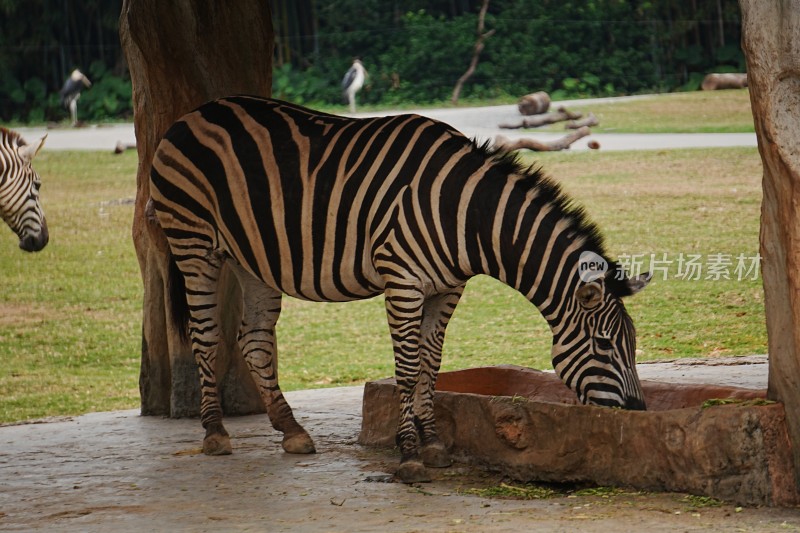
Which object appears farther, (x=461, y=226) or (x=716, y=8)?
(x=716, y=8)

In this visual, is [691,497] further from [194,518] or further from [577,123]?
[577,123]

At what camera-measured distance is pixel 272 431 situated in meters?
7.28

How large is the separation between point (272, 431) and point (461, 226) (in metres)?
2.06

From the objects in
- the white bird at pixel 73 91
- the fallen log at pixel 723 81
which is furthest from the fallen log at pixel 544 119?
the white bird at pixel 73 91

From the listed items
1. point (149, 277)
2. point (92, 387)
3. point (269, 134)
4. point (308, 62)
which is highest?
point (308, 62)

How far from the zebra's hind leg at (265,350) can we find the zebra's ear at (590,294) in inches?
70.2

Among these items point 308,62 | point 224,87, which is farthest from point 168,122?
point 308,62

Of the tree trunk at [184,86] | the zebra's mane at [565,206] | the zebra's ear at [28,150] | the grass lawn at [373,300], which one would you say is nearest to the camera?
the zebra's mane at [565,206]

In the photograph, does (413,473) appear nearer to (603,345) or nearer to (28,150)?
(603,345)

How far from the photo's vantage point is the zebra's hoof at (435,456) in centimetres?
610

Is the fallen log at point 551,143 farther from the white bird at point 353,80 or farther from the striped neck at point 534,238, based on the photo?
the striped neck at point 534,238

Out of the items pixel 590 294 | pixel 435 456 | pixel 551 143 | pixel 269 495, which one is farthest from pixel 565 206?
pixel 551 143

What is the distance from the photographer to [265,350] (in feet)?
22.4

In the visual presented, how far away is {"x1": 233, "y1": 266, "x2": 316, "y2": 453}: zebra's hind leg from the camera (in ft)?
21.8
